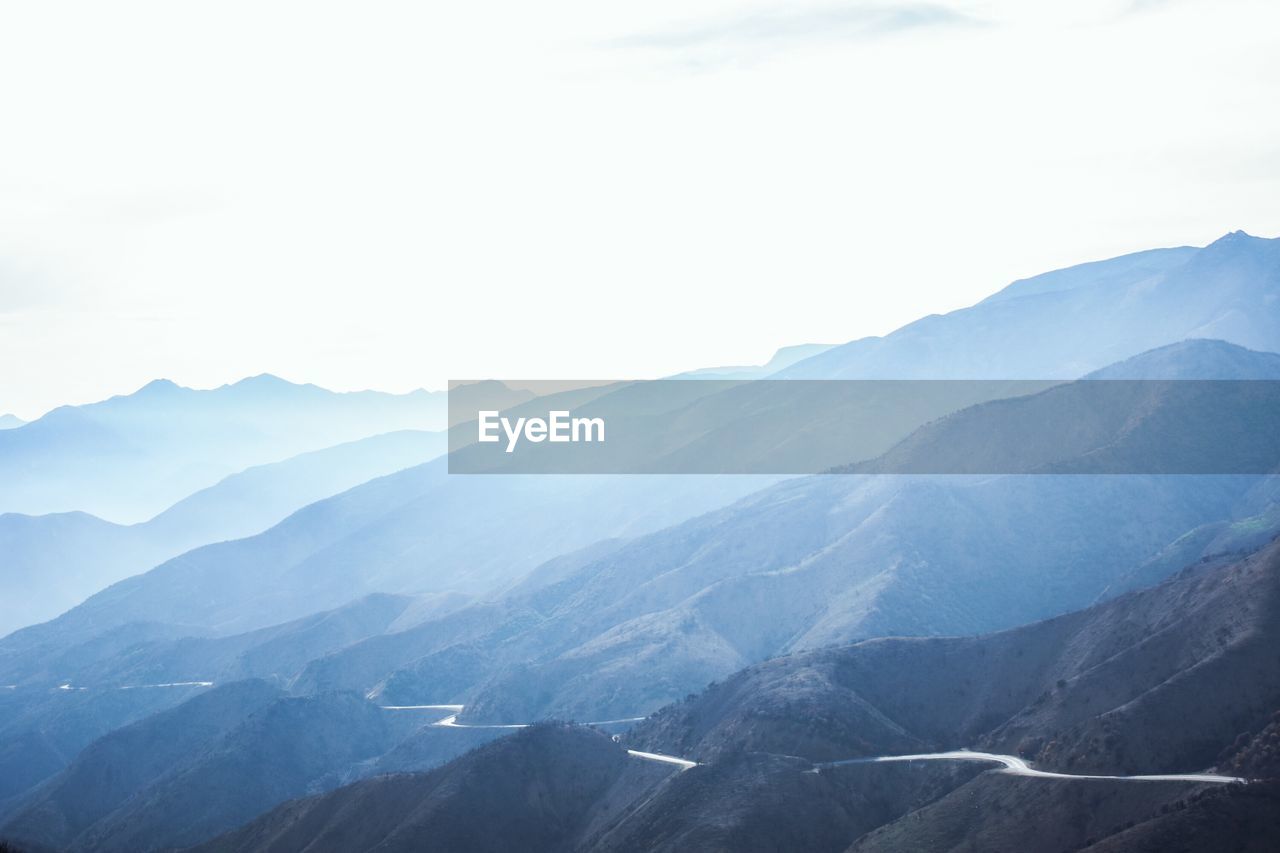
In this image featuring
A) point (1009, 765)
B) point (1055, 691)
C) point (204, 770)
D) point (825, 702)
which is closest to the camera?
point (1009, 765)

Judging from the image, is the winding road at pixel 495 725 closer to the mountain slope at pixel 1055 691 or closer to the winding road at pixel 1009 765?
the mountain slope at pixel 1055 691

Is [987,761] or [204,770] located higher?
[987,761]

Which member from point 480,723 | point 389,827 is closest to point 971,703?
point 389,827

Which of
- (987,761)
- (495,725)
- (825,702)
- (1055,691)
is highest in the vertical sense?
(1055,691)

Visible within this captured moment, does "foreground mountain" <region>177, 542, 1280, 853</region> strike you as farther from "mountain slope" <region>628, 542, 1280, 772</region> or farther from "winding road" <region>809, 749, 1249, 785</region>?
"winding road" <region>809, 749, 1249, 785</region>

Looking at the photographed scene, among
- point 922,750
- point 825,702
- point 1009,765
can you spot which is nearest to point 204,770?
point 825,702

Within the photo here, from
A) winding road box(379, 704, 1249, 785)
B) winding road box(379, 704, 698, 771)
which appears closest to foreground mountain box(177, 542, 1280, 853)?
winding road box(379, 704, 1249, 785)

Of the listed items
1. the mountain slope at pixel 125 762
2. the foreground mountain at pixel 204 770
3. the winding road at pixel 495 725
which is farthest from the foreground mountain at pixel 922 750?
the mountain slope at pixel 125 762

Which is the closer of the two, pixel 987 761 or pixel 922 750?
pixel 987 761

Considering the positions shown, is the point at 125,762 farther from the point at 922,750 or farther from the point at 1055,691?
the point at 1055,691

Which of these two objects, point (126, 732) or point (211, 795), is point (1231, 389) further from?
point (126, 732)

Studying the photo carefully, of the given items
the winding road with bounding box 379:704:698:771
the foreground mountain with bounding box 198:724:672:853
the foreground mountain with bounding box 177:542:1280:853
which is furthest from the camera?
the winding road with bounding box 379:704:698:771

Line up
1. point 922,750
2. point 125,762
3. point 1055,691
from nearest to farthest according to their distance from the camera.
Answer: point 1055,691 → point 922,750 → point 125,762
